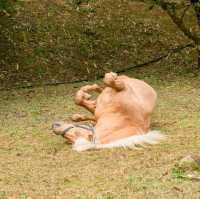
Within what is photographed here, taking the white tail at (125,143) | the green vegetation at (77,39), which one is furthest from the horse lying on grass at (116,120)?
the green vegetation at (77,39)

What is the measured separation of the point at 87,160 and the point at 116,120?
0.84 m

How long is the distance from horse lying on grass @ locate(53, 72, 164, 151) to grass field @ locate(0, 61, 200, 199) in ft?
0.52

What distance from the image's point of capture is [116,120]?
7.06 m

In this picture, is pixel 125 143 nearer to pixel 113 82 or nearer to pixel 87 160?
pixel 87 160

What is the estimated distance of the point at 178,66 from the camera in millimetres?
12523

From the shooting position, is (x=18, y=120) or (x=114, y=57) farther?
(x=114, y=57)

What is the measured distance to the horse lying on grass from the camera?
6863 millimetres

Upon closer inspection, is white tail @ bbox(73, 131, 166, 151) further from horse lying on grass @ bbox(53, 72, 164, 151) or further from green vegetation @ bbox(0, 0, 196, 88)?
green vegetation @ bbox(0, 0, 196, 88)

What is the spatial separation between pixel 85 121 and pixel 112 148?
3.61 feet

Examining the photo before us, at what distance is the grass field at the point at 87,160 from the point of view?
529 cm

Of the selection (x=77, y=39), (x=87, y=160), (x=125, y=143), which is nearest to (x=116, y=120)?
(x=125, y=143)

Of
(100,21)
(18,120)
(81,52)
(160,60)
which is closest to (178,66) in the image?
(160,60)

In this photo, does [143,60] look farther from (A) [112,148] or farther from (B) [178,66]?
(A) [112,148]

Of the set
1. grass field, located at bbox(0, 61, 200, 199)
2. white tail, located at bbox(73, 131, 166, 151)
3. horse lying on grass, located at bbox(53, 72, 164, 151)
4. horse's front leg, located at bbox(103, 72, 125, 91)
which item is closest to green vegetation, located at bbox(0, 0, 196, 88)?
grass field, located at bbox(0, 61, 200, 199)
